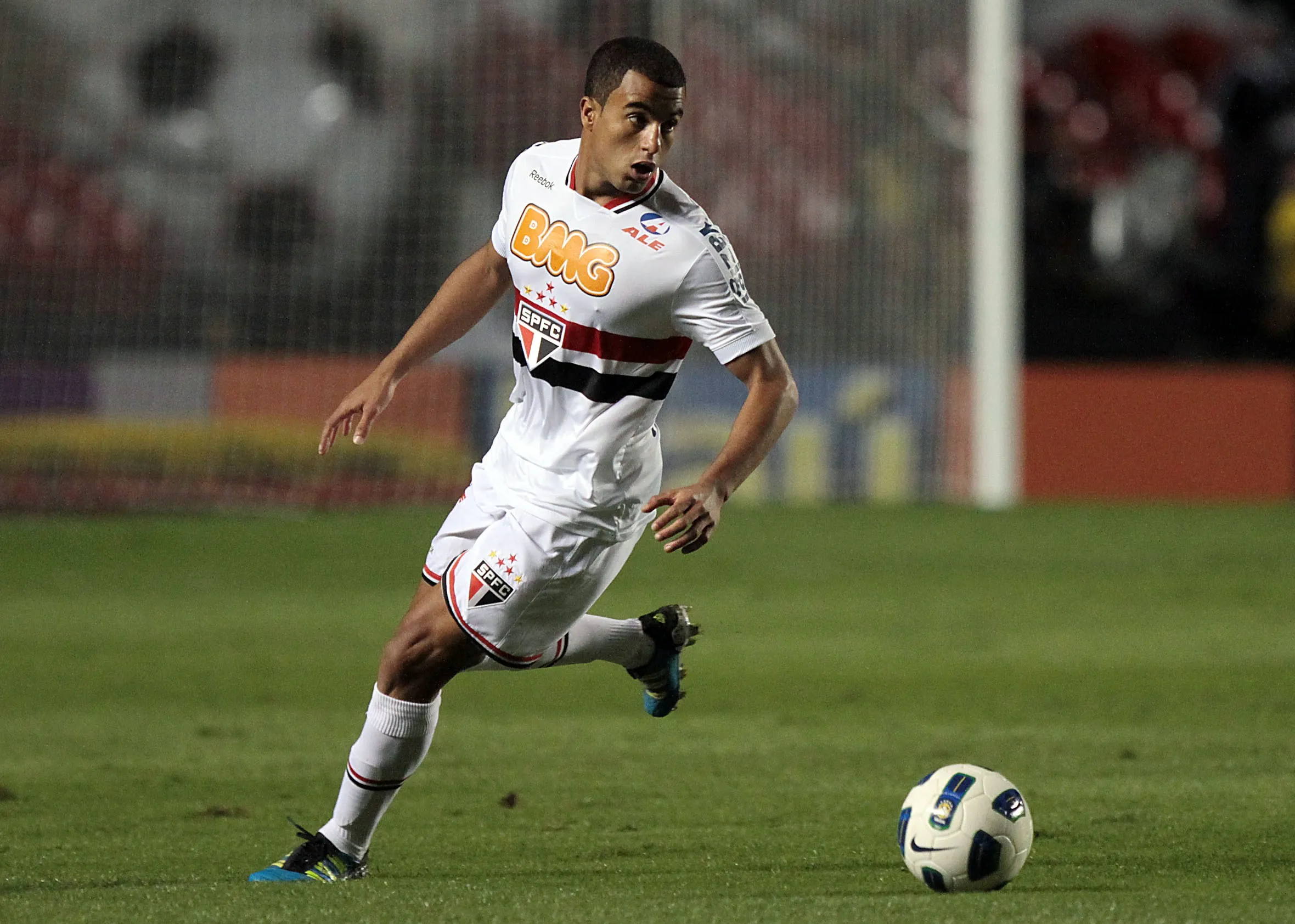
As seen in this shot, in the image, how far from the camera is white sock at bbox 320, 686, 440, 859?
427 cm

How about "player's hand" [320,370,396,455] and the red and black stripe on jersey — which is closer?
the red and black stripe on jersey

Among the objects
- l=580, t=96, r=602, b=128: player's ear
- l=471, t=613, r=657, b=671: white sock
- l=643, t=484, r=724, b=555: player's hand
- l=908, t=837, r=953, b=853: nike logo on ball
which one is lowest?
l=908, t=837, r=953, b=853: nike logo on ball

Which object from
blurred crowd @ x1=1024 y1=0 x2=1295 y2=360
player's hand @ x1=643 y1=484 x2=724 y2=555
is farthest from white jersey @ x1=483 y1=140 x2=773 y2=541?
blurred crowd @ x1=1024 y1=0 x2=1295 y2=360

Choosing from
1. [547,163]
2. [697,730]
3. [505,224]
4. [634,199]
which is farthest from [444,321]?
[697,730]

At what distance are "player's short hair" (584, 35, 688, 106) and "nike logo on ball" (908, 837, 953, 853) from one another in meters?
1.74

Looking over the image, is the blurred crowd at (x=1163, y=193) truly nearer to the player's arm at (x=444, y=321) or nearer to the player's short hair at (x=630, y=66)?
the player's arm at (x=444, y=321)

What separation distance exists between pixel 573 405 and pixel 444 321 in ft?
1.56

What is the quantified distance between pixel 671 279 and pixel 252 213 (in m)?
11.7

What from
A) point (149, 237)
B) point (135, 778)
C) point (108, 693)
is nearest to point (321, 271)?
point (149, 237)

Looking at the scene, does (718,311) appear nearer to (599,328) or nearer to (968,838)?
(599,328)

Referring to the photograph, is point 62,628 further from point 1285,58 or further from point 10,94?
point 1285,58

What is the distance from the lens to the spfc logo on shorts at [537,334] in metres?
4.31

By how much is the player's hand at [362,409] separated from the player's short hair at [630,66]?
873 mm

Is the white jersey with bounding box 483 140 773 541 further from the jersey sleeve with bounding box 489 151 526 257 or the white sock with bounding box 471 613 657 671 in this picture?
the white sock with bounding box 471 613 657 671
